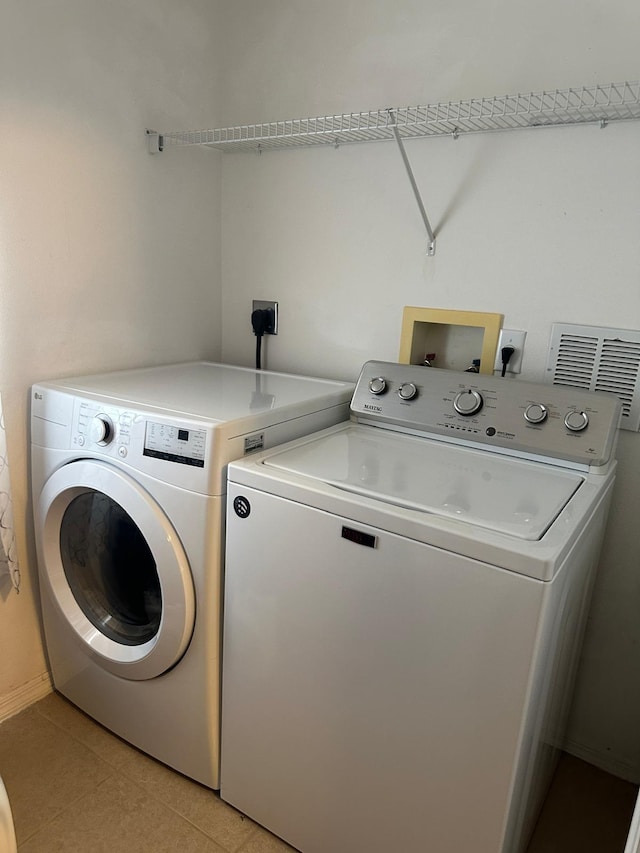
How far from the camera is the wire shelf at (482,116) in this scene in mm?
1348

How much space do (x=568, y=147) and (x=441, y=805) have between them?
1.49 m

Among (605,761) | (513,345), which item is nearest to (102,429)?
(513,345)

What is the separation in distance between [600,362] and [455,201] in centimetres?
59

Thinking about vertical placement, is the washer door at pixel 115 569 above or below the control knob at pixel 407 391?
below

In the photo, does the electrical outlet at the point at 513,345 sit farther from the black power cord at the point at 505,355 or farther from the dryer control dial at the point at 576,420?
the dryer control dial at the point at 576,420

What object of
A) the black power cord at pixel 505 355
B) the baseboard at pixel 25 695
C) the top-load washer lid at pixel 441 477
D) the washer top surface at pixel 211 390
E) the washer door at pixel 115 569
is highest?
the black power cord at pixel 505 355

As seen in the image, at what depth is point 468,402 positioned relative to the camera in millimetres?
1459

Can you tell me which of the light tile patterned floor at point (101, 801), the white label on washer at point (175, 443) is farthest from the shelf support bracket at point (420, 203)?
the light tile patterned floor at point (101, 801)

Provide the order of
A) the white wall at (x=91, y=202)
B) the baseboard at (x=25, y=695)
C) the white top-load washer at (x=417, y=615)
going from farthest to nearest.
A: 1. the baseboard at (x=25, y=695)
2. the white wall at (x=91, y=202)
3. the white top-load washer at (x=417, y=615)

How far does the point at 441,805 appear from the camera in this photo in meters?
1.10

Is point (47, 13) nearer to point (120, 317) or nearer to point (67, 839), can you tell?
point (120, 317)

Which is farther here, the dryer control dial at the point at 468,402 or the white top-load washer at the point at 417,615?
the dryer control dial at the point at 468,402

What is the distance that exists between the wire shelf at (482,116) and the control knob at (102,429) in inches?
33.7

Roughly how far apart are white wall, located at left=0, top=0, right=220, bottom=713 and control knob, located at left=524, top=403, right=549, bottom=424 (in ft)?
4.04
